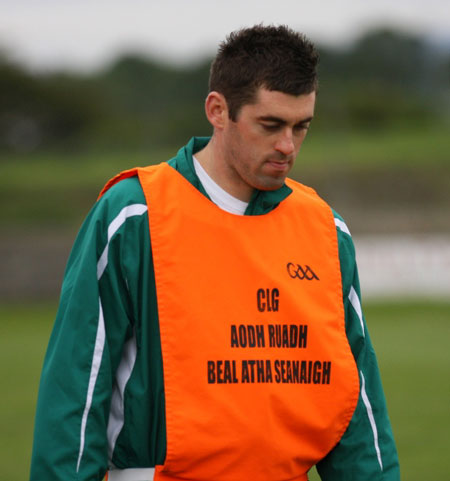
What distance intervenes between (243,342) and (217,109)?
2.06 feet

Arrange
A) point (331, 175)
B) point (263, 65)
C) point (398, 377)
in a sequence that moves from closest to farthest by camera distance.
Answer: point (263, 65) → point (398, 377) → point (331, 175)

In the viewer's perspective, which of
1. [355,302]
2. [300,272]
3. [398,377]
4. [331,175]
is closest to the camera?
[300,272]

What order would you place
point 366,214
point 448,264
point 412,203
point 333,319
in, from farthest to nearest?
point 412,203 < point 366,214 < point 448,264 < point 333,319

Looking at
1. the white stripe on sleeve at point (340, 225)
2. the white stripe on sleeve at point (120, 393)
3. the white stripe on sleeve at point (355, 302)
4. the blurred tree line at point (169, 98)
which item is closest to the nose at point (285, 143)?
the white stripe on sleeve at point (340, 225)

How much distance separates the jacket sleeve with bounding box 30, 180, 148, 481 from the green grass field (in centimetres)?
361

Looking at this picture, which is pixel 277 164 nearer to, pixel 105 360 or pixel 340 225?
pixel 340 225

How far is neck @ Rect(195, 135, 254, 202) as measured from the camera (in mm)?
2553

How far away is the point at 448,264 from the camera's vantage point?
1522 cm

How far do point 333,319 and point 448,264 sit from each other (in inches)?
516

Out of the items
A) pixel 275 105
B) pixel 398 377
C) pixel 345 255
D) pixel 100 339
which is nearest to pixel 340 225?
pixel 345 255

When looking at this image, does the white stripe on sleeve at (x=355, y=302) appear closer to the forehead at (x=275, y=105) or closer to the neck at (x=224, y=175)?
the neck at (x=224, y=175)

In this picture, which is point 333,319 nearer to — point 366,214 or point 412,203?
point 366,214

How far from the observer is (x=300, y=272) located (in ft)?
8.39

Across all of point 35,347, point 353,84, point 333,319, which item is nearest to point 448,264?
point 35,347
